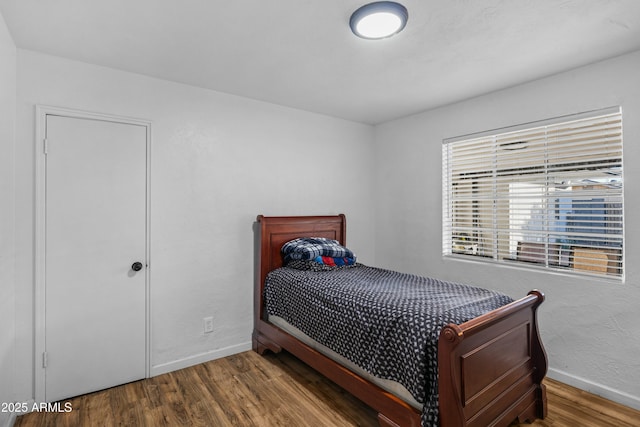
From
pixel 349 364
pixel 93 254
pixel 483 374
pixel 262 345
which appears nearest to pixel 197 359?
pixel 262 345

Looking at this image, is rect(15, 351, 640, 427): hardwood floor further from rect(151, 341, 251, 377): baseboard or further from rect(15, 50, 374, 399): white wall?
rect(15, 50, 374, 399): white wall

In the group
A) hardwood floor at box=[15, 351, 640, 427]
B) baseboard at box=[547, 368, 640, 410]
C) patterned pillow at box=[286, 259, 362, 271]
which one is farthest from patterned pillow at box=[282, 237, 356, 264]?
baseboard at box=[547, 368, 640, 410]

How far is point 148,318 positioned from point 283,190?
1.69 metres

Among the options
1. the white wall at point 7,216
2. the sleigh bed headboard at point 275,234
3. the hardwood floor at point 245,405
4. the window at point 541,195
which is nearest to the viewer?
the white wall at point 7,216

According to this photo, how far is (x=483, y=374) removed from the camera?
1.79 m

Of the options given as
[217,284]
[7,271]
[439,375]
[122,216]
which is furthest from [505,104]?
[7,271]

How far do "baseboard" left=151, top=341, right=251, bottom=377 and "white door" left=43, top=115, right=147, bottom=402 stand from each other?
0.13 m

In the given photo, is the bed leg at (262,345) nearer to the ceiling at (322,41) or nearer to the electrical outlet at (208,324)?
the electrical outlet at (208,324)

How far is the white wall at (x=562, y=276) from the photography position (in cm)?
233

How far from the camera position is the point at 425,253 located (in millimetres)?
3691

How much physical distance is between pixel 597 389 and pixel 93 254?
3850 millimetres

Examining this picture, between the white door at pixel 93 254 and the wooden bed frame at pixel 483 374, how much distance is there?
1.43 metres

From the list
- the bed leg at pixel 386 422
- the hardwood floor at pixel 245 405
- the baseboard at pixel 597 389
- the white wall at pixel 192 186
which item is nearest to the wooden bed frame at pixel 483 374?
the bed leg at pixel 386 422

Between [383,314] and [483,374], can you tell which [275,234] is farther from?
[483,374]
